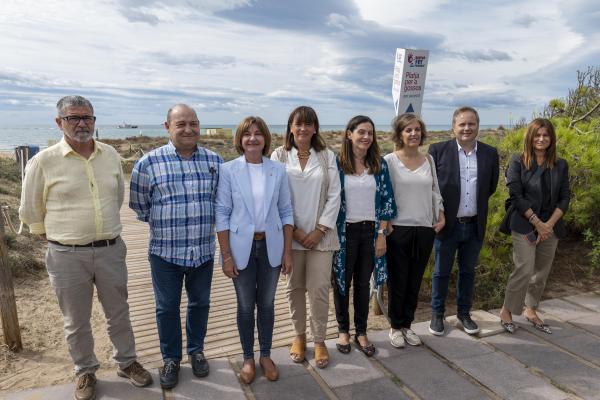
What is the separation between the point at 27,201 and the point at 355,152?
2.08m

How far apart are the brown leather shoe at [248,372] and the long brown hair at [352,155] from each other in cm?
147

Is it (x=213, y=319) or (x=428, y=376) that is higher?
(x=428, y=376)

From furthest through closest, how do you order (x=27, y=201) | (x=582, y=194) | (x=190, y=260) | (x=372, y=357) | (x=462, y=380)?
1. (x=582, y=194)
2. (x=372, y=357)
3. (x=462, y=380)
4. (x=190, y=260)
5. (x=27, y=201)

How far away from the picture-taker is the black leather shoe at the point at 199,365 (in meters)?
2.95

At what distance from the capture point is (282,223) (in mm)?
2846

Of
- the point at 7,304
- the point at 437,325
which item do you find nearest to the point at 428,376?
the point at 437,325

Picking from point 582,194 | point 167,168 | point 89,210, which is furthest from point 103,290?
point 582,194

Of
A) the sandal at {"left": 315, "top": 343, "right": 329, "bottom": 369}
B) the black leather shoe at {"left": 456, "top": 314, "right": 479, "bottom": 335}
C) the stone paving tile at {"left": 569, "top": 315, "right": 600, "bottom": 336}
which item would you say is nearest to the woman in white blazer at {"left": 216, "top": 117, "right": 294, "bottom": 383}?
the sandal at {"left": 315, "top": 343, "right": 329, "bottom": 369}

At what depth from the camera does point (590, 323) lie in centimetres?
389

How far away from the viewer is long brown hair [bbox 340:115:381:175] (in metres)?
3.06

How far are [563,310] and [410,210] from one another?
219cm

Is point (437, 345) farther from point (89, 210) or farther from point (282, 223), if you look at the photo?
point (89, 210)

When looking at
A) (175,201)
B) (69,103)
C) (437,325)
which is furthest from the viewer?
(437,325)

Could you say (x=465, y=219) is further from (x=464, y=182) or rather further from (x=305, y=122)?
(x=305, y=122)
